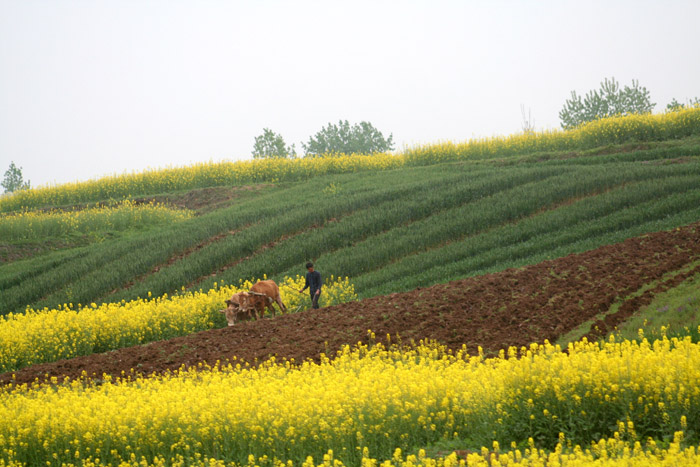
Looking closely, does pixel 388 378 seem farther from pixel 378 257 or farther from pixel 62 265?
pixel 62 265

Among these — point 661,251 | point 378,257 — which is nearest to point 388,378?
point 661,251

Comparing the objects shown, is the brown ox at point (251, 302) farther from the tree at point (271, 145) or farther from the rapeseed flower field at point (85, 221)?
the tree at point (271, 145)

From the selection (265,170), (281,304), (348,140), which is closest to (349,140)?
(348,140)

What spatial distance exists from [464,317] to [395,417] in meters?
6.59

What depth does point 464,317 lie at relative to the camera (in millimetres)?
13484

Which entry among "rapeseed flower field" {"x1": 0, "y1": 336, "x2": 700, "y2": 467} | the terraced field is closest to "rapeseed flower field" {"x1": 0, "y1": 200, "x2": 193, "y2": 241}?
the terraced field

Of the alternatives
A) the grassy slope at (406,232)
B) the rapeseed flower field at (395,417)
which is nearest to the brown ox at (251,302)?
the grassy slope at (406,232)

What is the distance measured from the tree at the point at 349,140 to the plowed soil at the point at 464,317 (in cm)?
7575

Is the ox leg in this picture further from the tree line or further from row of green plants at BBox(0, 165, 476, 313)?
the tree line

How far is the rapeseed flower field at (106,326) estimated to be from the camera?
1554 cm

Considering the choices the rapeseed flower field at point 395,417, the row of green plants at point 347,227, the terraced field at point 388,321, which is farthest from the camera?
the row of green plants at point 347,227

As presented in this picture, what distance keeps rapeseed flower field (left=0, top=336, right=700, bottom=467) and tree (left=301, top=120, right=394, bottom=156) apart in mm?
82938

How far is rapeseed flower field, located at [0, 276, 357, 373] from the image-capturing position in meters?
15.5

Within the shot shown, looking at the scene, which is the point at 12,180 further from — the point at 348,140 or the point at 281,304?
the point at 281,304
